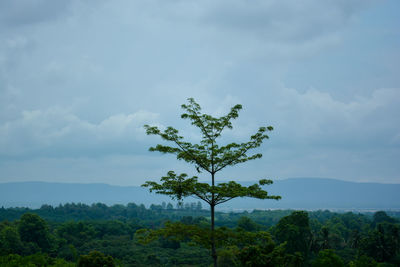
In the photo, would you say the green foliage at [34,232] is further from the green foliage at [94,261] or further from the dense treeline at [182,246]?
the green foliage at [94,261]

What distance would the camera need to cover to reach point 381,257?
47.0m

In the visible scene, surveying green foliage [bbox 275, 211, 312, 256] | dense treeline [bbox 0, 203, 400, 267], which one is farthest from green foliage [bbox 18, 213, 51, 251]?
green foliage [bbox 275, 211, 312, 256]

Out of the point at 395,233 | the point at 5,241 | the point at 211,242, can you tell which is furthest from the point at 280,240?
the point at 5,241

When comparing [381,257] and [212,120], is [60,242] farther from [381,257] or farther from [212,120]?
[212,120]

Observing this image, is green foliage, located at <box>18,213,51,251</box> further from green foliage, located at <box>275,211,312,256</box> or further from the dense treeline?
green foliage, located at <box>275,211,312,256</box>

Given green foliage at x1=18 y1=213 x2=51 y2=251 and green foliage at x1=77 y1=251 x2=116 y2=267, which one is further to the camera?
green foliage at x1=18 y1=213 x2=51 y2=251

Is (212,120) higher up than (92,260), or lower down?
higher up

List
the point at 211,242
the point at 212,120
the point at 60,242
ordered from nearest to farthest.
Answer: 1. the point at 211,242
2. the point at 212,120
3. the point at 60,242

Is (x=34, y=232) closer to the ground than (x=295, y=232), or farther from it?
closer to the ground

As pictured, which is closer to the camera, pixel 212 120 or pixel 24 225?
pixel 212 120

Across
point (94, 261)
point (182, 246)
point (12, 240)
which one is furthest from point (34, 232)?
point (94, 261)

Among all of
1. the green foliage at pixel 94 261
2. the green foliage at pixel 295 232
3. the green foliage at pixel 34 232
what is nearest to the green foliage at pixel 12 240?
the green foliage at pixel 34 232

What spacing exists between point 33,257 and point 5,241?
26.3m

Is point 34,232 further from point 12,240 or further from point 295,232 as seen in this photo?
point 295,232
